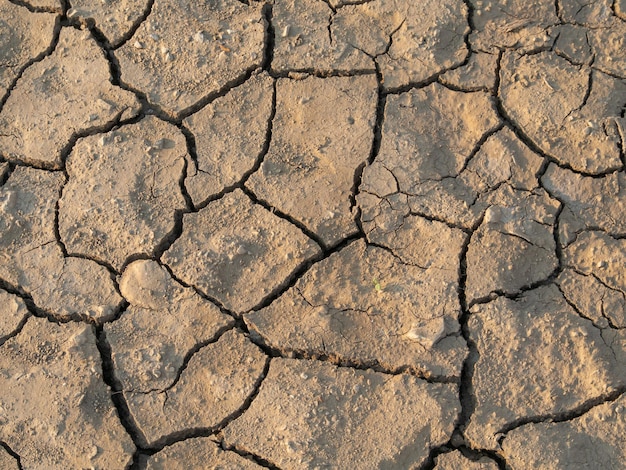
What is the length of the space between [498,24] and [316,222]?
4.23 ft

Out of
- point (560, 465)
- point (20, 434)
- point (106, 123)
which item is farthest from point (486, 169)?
point (20, 434)

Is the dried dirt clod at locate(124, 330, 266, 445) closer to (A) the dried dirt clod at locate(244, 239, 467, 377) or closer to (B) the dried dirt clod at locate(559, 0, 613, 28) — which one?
(A) the dried dirt clod at locate(244, 239, 467, 377)

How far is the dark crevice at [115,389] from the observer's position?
2473 millimetres

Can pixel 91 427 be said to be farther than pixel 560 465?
Yes

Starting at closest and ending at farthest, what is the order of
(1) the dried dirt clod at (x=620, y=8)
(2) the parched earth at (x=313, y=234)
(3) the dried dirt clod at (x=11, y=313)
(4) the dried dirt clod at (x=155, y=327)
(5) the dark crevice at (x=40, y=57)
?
1. (2) the parched earth at (x=313, y=234)
2. (4) the dried dirt clod at (x=155, y=327)
3. (3) the dried dirt clod at (x=11, y=313)
4. (1) the dried dirt clod at (x=620, y=8)
5. (5) the dark crevice at (x=40, y=57)

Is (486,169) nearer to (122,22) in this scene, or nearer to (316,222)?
(316,222)

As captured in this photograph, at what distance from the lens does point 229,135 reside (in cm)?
282

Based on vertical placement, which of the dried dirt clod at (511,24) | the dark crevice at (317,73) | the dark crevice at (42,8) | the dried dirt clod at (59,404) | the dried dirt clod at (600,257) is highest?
the dried dirt clod at (511,24)

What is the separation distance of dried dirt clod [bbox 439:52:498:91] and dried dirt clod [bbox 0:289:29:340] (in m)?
2.11

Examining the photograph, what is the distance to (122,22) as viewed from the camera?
303 centimetres

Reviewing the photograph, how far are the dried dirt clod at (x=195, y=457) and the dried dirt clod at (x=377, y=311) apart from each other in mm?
458

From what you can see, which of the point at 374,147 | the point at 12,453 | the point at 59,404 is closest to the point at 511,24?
the point at 374,147

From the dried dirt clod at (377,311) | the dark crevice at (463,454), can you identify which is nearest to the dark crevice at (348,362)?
the dried dirt clod at (377,311)

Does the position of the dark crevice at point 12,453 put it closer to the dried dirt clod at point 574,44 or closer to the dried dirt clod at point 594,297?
the dried dirt clod at point 594,297
